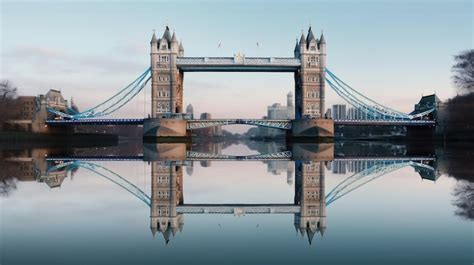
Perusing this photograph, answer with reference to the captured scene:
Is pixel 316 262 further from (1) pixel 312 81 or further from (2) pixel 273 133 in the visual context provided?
(2) pixel 273 133

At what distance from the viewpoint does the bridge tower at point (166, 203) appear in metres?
7.88

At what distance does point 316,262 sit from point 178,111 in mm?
63655

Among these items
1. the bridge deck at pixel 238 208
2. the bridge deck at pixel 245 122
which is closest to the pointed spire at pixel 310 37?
the bridge deck at pixel 245 122

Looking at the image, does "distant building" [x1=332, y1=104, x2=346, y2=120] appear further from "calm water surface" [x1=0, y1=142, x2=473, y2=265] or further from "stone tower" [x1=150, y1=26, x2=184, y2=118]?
"calm water surface" [x1=0, y1=142, x2=473, y2=265]

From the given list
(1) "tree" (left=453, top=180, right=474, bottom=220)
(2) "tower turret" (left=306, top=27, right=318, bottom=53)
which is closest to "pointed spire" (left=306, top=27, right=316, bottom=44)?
(2) "tower turret" (left=306, top=27, right=318, bottom=53)

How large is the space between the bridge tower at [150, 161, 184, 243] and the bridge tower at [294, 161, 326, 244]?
206 centimetres

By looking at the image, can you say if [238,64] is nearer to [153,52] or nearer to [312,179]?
[153,52]

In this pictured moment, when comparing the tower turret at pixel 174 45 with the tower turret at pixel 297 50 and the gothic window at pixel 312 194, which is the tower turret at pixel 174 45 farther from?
the gothic window at pixel 312 194

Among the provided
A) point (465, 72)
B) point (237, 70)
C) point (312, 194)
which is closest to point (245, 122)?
point (237, 70)

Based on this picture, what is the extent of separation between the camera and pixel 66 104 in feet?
262

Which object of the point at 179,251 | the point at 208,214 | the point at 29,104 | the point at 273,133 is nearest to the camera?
the point at 179,251

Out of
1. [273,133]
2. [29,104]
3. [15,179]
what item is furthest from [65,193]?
[273,133]

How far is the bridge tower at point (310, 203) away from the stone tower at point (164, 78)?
5046 centimetres

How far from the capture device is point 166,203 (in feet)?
35.7
